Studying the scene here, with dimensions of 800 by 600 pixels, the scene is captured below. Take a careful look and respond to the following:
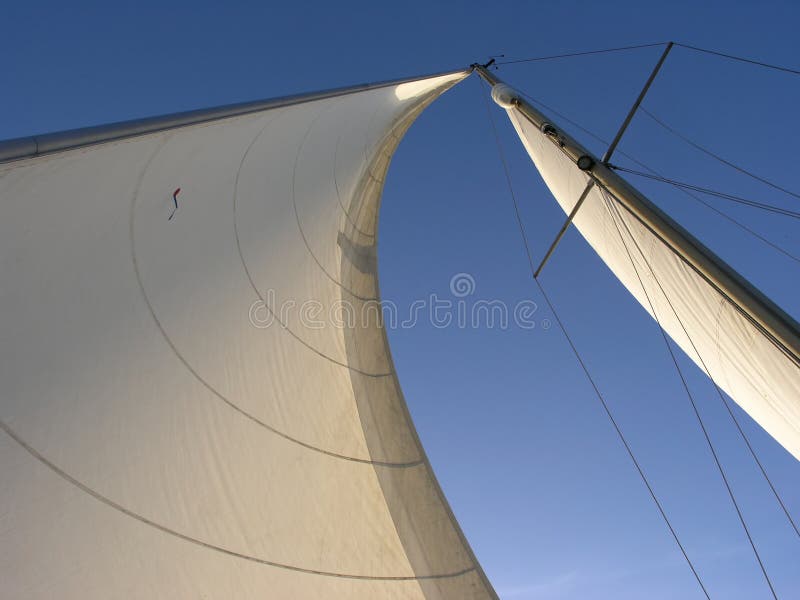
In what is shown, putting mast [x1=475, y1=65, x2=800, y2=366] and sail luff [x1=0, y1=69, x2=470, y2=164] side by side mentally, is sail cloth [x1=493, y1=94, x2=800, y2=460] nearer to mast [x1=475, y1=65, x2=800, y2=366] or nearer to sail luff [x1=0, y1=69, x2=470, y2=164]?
mast [x1=475, y1=65, x2=800, y2=366]

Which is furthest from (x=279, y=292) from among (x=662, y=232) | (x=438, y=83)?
(x=438, y=83)

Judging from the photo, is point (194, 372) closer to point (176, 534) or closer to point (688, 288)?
point (176, 534)

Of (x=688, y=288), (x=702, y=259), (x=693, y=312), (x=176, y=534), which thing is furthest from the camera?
(x=693, y=312)

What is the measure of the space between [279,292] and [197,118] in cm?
130

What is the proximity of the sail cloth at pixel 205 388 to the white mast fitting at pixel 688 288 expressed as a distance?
2476 millimetres

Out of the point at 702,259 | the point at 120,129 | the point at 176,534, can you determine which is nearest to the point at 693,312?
the point at 702,259

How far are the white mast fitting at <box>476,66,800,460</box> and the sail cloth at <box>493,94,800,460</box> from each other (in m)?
0.02

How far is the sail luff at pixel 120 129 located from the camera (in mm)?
1437

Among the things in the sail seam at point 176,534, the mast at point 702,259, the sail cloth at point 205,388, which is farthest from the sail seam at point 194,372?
the mast at point 702,259

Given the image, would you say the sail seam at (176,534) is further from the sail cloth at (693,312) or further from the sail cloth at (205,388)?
the sail cloth at (693,312)

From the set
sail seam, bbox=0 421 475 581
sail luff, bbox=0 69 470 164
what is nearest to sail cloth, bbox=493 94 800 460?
sail seam, bbox=0 421 475 581

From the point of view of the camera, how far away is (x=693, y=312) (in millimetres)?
6457

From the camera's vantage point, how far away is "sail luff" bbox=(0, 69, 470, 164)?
4.71ft

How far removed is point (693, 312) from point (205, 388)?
5958 millimetres
